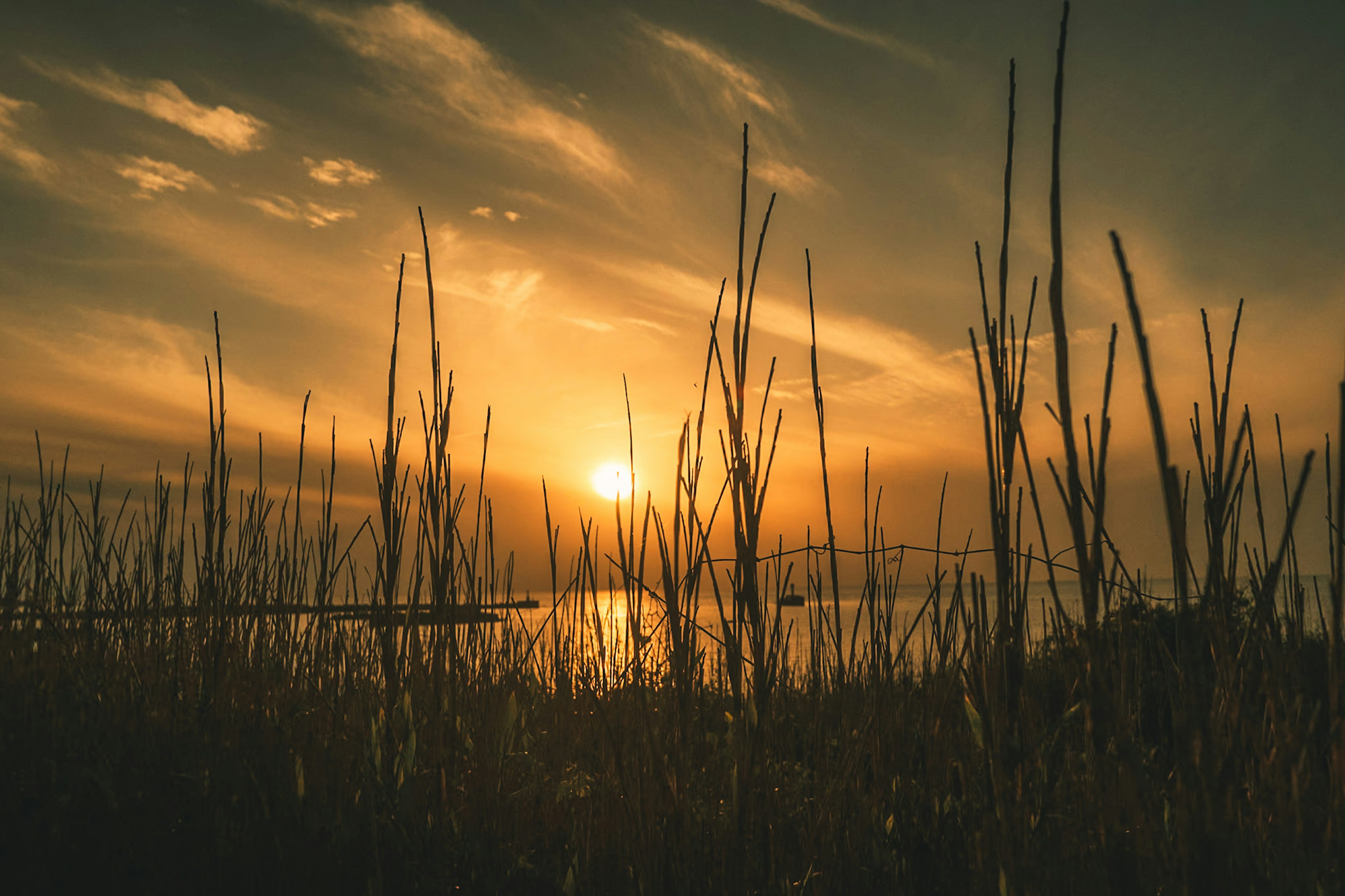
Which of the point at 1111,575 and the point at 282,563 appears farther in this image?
the point at 282,563

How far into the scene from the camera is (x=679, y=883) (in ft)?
3.90

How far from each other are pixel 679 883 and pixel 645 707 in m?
0.26

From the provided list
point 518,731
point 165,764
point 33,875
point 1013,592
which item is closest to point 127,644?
point 165,764

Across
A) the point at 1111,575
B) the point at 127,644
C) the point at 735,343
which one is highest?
the point at 735,343

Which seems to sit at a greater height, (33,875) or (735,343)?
(735,343)

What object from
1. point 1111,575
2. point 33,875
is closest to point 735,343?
point 1111,575

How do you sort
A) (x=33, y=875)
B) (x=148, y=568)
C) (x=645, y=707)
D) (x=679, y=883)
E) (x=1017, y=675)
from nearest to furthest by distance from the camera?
(x=1017, y=675)
(x=679, y=883)
(x=645, y=707)
(x=33, y=875)
(x=148, y=568)

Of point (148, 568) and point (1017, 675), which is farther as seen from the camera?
point (148, 568)

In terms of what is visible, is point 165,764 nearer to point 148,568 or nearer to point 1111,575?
point 148,568

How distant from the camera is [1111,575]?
3.42 ft

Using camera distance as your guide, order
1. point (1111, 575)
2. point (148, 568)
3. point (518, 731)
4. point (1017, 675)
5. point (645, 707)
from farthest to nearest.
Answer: point (148, 568)
point (518, 731)
point (645, 707)
point (1111, 575)
point (1017, 675)

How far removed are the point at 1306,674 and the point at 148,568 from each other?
3163 millimetres

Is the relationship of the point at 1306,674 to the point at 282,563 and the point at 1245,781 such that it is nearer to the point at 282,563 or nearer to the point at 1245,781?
the point at 1245,781

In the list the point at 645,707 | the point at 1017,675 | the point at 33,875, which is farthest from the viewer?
the point at 33,875
